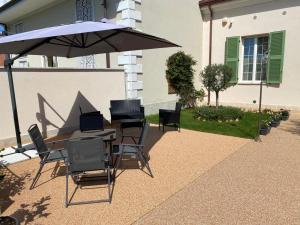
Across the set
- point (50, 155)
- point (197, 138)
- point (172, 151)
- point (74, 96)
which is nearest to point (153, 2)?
point (74, 96)

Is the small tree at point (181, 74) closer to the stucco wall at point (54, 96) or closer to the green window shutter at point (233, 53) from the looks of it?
the green window shutter at point (233, 53)

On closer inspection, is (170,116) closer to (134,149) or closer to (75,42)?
(134,149)

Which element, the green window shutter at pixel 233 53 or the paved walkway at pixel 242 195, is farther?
the green window shutter at pixel 233 53

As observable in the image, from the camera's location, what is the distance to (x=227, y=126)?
742 centimetres

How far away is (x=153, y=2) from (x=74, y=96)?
439 cm

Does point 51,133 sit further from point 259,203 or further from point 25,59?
point 25,59

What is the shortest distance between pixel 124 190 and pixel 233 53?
862cm

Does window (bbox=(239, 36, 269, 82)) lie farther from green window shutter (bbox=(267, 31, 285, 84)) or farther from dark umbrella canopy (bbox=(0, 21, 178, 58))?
dark umbrella canopy (bbox=(0, 21, 178, 58))

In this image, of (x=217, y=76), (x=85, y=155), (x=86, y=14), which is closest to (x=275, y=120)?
(x=217, y=76)

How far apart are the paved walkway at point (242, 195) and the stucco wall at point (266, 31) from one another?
5180mm

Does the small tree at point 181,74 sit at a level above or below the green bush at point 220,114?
above

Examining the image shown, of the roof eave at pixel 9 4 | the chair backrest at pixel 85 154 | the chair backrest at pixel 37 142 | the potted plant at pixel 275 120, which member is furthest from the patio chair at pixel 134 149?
the roof eave at pixel 9 4

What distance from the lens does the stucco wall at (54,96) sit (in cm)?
586

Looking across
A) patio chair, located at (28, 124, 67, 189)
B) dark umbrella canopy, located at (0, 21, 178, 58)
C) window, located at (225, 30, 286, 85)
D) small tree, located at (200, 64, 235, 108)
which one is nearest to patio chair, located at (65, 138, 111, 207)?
patio chair, located at (28, 124, 67, 189)
